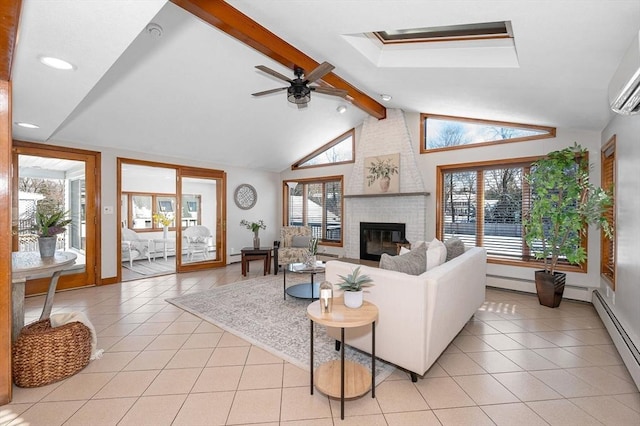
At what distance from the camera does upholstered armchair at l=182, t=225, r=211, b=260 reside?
21.6ft

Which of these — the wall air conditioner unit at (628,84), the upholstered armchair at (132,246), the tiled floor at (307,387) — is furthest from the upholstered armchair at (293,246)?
the wall air conditioner unit at (628,84)

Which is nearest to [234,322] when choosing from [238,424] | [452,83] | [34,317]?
[238,424]

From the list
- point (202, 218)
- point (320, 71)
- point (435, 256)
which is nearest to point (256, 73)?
point (320, 71)

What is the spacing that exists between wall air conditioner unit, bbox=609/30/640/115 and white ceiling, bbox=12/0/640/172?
0.56 ft

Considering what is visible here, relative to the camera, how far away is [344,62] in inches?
133

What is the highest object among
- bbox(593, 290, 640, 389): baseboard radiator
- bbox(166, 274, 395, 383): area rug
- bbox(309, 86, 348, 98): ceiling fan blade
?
bbox(309, 86, 348, 98): ceiling fan blade

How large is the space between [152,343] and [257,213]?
15.0 feet

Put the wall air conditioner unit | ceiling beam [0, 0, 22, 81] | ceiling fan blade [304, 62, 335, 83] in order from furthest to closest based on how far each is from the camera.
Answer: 1. ceiling fan blade [304, 62, 335, 83]
2. the wall air conditioner unit
3. ceiling beam [0, 0, 22, 81]

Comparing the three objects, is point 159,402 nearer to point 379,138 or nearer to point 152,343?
point 152,343

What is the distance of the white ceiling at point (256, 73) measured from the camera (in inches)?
67.0

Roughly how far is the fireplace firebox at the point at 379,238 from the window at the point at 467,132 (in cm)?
157

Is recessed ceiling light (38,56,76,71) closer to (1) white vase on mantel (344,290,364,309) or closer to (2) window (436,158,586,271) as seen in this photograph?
(1) white vase on mantel (344,290,364,309)

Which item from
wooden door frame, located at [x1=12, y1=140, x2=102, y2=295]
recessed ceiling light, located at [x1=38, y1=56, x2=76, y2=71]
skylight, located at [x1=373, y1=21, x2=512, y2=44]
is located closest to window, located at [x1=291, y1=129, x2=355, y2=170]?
skylight, located at [x1=373, y1=21, x2=512, y2=44]

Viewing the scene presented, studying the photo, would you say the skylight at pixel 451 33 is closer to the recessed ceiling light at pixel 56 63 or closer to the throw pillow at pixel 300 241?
the recessed ceiling light at pixel 56 63
